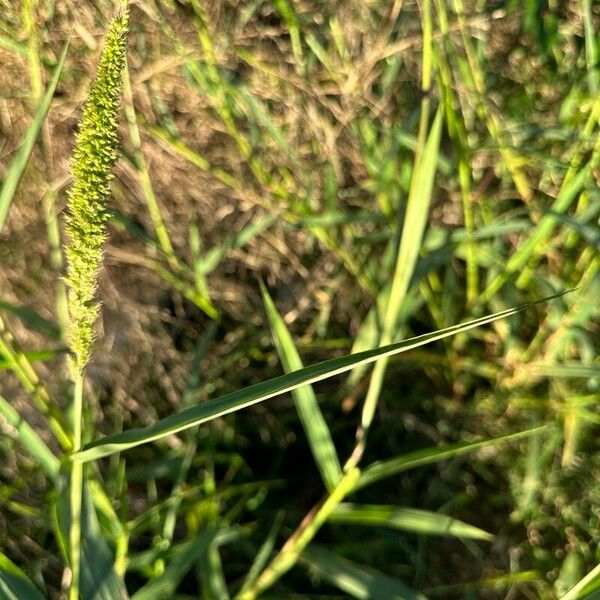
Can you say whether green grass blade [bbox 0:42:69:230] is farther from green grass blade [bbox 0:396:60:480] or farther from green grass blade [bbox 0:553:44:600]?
green grass blade [bbox 0:553:44:600]

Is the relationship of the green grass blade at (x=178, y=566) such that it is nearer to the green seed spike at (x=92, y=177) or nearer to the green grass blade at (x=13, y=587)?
the green grass blade at (x=13, y=587)

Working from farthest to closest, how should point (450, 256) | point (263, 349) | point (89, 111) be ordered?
point (263, 349)
point (450, 256)
point (89, 111)

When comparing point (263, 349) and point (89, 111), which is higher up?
point (89, 111)

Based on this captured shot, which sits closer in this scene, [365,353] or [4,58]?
[365,353]

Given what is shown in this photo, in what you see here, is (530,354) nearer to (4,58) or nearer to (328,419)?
(328,419)

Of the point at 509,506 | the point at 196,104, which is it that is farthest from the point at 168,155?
the point at 509,506

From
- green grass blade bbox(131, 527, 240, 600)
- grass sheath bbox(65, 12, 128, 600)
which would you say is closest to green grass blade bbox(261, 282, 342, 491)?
green grass blade bbox(131, 527, 240, 600)
